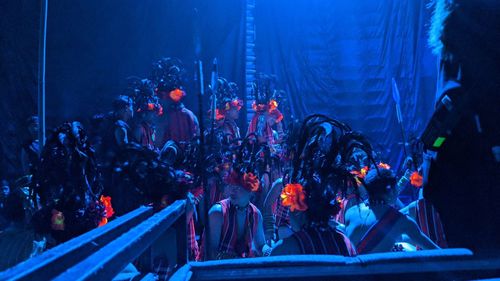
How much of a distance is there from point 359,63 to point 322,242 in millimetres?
8999

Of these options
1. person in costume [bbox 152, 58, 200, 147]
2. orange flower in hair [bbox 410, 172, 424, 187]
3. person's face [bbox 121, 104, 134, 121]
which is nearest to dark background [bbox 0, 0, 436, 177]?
person in costume [bbox 152, 58, 200, 147]

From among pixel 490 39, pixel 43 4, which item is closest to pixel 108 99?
pixel 43 4

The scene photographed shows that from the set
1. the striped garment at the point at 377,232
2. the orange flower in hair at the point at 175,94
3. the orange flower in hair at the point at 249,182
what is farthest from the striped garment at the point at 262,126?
the striped garment at the point at 377,232

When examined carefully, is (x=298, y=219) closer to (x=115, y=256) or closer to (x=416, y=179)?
(x=115, y=256)

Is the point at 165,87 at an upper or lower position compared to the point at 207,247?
upper

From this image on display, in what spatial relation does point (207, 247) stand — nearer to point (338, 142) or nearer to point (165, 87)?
point (338, 142)

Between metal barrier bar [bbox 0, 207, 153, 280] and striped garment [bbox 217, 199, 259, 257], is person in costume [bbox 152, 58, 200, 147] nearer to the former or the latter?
striped garment [bbox 217, 199, 259, 257]

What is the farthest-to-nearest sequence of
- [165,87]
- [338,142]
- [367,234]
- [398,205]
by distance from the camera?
[165,87] → [398,205] → [367,234] → [338,142]

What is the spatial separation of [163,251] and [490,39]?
1.51 meters

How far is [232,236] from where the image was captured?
139 inches

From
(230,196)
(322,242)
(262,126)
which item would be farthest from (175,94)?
(322,242)

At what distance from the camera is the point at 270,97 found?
8547mm

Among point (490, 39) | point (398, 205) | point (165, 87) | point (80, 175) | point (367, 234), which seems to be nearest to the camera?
point (490, 39)

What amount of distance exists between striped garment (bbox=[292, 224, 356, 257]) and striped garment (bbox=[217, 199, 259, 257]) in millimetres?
1076
